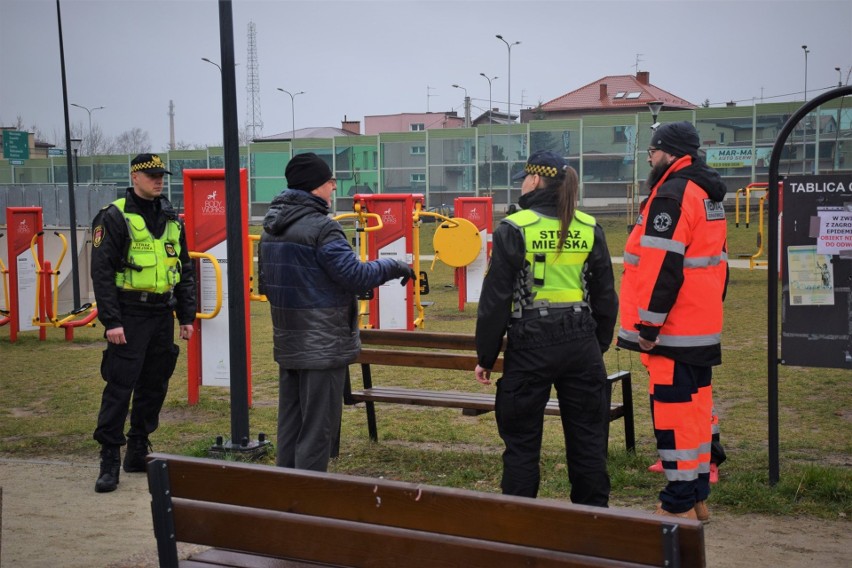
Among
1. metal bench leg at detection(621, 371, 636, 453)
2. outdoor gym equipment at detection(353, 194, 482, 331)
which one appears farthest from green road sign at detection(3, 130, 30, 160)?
metal bench leg at detection(621, 371, 636, 453)

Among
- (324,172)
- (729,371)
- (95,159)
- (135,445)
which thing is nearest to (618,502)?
(324,172)

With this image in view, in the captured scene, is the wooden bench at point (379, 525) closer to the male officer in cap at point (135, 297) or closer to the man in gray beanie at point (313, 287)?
the man in gray beanie at point (313, 287)

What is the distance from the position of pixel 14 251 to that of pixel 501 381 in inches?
464

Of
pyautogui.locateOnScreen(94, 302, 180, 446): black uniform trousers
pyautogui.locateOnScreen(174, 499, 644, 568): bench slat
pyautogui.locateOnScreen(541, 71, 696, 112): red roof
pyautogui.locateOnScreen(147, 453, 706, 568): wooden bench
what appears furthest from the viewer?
pyautogui.locateOnScreen(541, 71, 696, 112): red roof

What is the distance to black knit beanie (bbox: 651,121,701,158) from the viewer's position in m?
5.05

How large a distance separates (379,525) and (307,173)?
8.17ft

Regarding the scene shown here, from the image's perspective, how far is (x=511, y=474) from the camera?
4414 millimetres

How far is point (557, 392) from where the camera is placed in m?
4.40

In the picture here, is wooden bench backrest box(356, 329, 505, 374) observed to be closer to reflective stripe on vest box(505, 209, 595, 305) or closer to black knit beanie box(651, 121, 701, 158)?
black knit beanie box(651, 121, 701, 158)

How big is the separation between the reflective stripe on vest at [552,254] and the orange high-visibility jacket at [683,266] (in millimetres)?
589

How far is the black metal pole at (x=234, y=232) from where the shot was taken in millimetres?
6449

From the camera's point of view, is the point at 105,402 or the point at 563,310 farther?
the point at 105,402

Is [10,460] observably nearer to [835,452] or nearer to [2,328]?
[835,452]

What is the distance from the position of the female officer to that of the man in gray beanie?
702 millimetres
